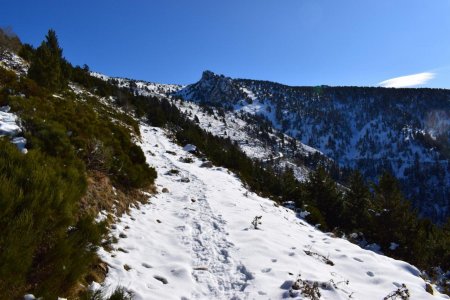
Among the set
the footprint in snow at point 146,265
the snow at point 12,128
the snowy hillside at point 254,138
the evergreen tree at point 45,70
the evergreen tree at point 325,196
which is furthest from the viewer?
the snowy hillside at point 254,138

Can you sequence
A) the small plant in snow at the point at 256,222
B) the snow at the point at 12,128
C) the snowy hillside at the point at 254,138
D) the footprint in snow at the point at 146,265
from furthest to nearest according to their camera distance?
the snowy hillside at the point at 254,138 → the small plant in snow at the point at 256,222 → the snow at the point at 12,128 → the footprint in snow at the point at 146,265

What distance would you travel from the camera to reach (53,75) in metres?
22.1

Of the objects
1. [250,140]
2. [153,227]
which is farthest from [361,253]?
[250,140]

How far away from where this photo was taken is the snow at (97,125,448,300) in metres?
6.17

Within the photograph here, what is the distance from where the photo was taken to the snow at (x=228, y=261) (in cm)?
617

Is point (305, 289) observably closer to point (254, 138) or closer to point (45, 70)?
point (45, 70)

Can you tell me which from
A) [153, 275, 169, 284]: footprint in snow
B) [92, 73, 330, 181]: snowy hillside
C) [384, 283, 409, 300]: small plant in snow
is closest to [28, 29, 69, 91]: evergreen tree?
[153, 275, 169, 284]: footprint in snow

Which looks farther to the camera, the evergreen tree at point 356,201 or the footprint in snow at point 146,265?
the evergreen tree at point 356,201

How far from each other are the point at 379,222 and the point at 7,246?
22211 mm

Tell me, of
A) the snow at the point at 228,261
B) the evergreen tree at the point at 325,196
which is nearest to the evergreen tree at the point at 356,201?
the evergreen tree at the point at 325,196

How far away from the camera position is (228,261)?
7758 mm

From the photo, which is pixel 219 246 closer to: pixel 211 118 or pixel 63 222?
pixel 63 222

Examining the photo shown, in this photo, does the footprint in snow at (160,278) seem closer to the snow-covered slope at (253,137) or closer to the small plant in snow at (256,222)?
the small plant in snow at (256,222)

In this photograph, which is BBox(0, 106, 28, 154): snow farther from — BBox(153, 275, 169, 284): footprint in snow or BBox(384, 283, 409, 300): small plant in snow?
BBox(384, 283, 409, 300): small plant in snow
